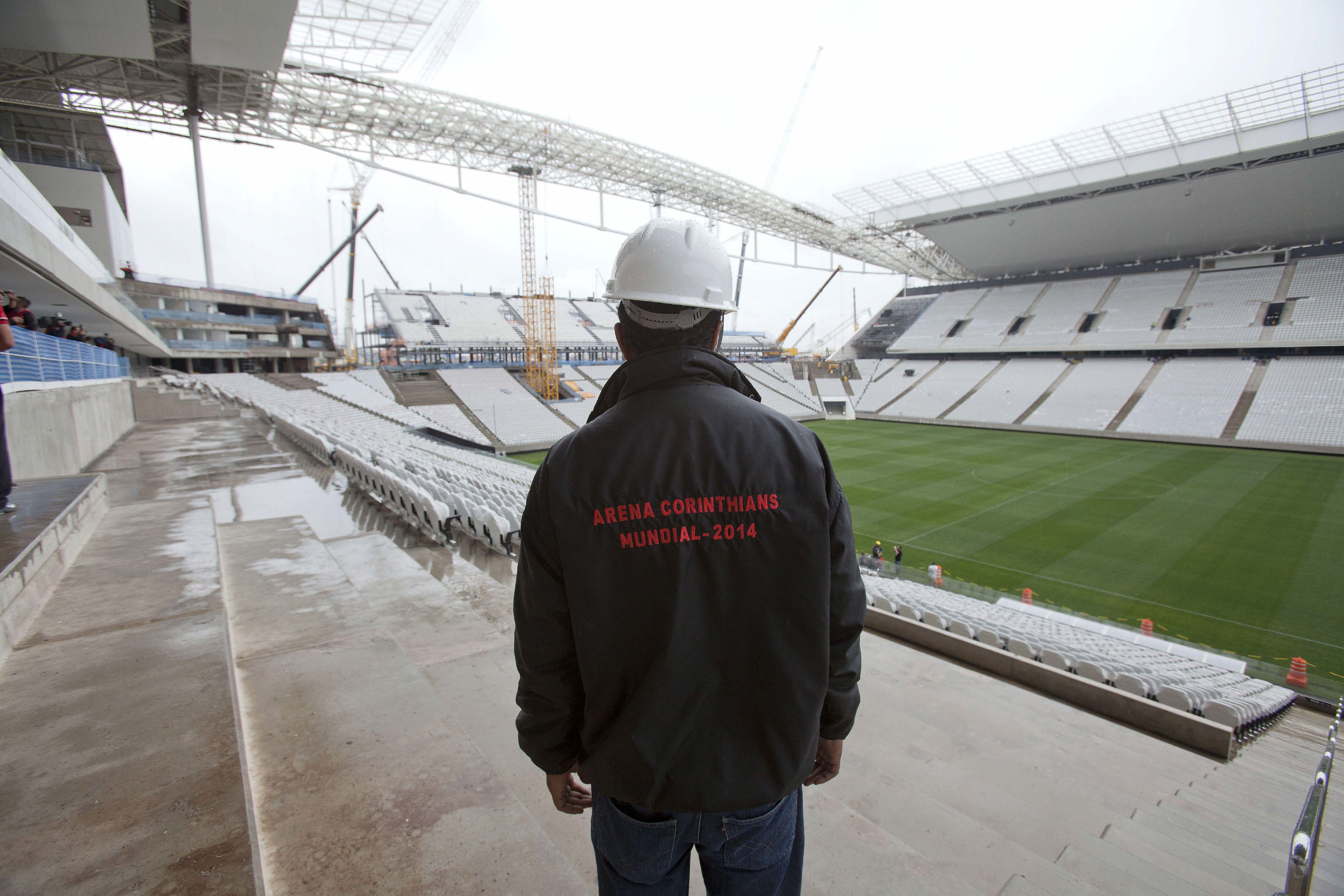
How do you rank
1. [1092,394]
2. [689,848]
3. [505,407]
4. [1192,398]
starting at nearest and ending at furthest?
[689,848], [1192,398], [505,407], [1092,394]

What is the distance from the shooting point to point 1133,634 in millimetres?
8344

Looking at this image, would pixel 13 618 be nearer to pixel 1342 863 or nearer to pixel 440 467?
pixel 1342 863

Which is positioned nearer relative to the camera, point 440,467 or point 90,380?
point 440,467

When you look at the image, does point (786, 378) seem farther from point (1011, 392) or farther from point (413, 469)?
point (413, 469)

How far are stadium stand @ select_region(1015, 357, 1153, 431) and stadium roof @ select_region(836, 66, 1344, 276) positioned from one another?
9.39 metres

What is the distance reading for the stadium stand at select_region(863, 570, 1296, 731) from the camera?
17.2ft

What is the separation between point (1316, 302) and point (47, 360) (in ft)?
175

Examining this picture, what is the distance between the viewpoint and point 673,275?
4.43 feet

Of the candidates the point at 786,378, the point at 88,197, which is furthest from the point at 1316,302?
the point at 88,197

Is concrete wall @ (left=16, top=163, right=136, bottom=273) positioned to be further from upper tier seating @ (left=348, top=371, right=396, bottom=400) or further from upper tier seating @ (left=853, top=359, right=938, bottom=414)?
upper tier seating @ (left=853, top=359, right=938, bottom=414)

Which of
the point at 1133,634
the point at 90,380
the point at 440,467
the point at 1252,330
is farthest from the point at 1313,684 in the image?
the point at 1252,330

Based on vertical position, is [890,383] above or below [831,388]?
above

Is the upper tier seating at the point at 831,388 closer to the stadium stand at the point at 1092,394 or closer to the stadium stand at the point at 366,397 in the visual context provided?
the stadium stand at the point at 1092,394

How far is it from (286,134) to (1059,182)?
1584 inches
